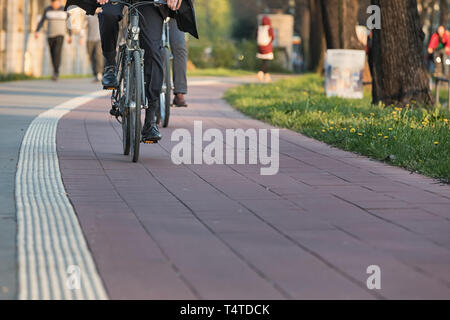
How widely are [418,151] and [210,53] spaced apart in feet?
127

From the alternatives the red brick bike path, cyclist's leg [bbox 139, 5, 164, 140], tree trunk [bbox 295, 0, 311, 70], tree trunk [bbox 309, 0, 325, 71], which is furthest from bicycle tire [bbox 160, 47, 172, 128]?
tree trunk [bbox 295, 0, 311, 70]

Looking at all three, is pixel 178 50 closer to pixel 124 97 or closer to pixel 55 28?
pixel 124 97

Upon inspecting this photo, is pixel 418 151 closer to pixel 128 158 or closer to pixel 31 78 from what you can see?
pixel 128 158

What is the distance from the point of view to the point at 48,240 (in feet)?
16.8

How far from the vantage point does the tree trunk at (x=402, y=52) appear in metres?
14.9

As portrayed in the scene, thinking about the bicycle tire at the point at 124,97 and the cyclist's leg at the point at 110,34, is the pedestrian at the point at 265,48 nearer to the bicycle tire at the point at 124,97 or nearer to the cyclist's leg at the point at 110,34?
the cyclist's leg at the point at 110,34

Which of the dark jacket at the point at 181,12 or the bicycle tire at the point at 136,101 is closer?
the bicycle tire at the point at 136,101

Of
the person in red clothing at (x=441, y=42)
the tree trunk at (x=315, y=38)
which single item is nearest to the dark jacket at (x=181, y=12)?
the person in red clothing at (x=441, y=42)

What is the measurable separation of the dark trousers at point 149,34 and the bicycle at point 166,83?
1.89 m

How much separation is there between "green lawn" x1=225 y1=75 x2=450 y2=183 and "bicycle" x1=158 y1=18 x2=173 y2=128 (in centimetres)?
148

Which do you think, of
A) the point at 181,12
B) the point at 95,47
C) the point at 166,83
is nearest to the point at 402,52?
the point at 166,83

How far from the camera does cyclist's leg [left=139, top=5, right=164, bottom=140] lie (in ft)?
27.4

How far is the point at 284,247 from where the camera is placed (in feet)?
16.6

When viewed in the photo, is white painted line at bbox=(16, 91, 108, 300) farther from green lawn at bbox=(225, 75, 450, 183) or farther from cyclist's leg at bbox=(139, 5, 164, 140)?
green lawn at bbox=(225, 75, 450, 183)
